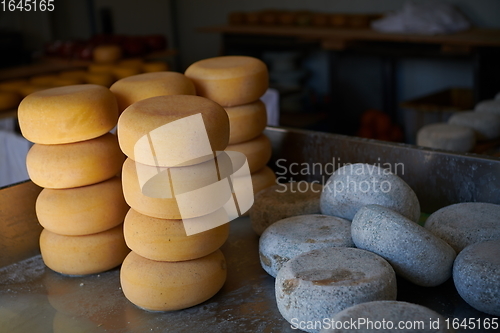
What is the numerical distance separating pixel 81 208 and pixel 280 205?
458mm

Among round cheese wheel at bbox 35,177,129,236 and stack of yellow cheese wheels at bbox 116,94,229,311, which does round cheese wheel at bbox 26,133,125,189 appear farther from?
stack of yellow cheese wheels at bbox 116,94,229,311

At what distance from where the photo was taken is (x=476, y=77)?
300cm

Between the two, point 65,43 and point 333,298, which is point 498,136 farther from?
point 65,43

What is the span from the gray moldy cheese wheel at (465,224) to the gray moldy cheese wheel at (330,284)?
22 centimetres

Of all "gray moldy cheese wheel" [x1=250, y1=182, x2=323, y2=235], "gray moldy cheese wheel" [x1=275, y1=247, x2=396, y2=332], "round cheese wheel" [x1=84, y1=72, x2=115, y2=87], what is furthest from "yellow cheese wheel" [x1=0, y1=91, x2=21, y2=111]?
"gray moldy cheese wheel" [x1=275, y1=247, x2=396, y2=332]

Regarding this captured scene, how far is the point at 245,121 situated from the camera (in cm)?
136

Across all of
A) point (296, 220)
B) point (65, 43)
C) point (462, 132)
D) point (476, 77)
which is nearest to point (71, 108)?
point (296, 220)

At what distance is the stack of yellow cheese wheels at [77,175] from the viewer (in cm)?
106

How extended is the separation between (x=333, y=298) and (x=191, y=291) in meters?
0.28

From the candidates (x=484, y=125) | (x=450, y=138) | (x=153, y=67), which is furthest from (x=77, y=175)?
(x=153, y=67)

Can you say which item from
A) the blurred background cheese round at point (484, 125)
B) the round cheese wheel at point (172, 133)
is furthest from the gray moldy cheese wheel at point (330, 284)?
the blurred background cheese round at point (484, 125)

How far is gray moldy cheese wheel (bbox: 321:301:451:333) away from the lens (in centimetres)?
75

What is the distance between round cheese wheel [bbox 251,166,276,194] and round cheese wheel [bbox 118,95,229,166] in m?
0.47

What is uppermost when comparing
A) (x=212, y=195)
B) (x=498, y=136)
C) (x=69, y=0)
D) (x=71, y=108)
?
(x=69, y=0)
